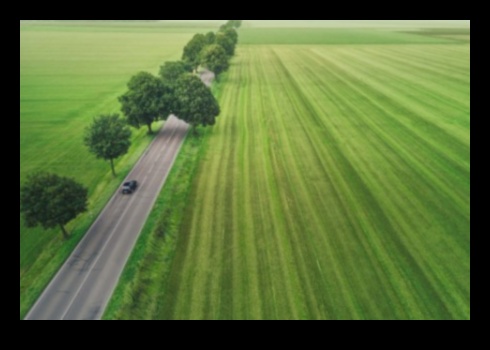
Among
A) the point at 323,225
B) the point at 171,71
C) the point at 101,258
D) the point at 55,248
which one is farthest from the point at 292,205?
the point at 171,71

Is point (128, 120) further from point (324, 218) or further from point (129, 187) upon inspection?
point (324, 218)

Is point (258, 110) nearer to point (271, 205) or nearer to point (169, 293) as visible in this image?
point (271, 205)

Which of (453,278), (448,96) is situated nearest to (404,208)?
(453,278)

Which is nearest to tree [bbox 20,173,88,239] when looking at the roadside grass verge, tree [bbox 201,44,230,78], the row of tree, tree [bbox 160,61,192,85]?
the row of tree

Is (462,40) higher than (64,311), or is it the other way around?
(462,40)

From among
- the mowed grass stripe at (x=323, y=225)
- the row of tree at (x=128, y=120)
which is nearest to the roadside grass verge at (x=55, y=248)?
the row of tree at (x=128, y=120)
